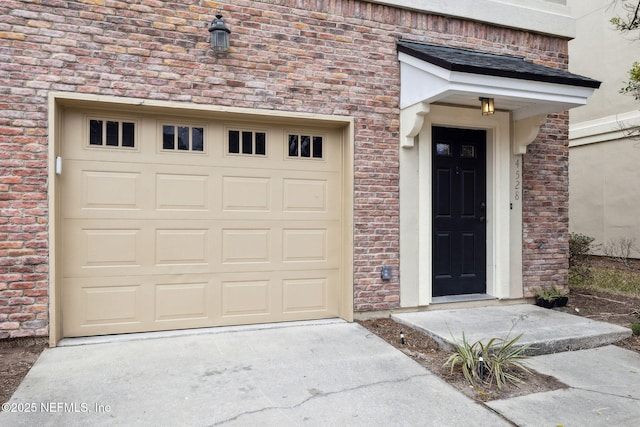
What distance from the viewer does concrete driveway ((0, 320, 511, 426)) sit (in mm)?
2732

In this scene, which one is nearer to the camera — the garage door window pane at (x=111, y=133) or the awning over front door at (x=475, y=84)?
the garage door window pane at (x=111, y=133)

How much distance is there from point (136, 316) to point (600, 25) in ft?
35.2

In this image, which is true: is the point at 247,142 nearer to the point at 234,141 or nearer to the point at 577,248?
the point at 234,141

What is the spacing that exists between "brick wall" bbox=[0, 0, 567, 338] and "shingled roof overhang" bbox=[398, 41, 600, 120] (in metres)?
0.29

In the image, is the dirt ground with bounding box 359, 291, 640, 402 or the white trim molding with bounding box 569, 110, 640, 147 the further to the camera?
the white trim molding with bounding box 569, 110, 640, 147

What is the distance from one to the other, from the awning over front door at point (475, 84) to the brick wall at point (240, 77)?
8.4 inches

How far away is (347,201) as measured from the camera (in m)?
4.93

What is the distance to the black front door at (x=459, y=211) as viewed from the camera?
541 centimetres

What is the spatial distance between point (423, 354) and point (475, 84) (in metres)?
2.76

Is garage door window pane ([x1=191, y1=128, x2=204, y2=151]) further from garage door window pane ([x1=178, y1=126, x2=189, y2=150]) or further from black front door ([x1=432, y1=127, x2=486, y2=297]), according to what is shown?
black front door ([x1=432, y1=127, x2=486, y2=297])

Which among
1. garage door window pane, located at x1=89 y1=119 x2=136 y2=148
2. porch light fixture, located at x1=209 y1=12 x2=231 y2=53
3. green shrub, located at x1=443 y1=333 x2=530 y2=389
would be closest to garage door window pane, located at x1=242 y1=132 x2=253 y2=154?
porch light fixture, located at x1=209 y1=12 x2=231 y2=53

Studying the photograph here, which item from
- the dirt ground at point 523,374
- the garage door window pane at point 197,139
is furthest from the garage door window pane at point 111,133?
the dirt ground at point 523,374

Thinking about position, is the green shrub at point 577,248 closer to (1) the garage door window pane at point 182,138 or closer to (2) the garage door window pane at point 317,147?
(2) the garage door window pane at point 317,147

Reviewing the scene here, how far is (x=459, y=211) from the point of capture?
5.52 metres
